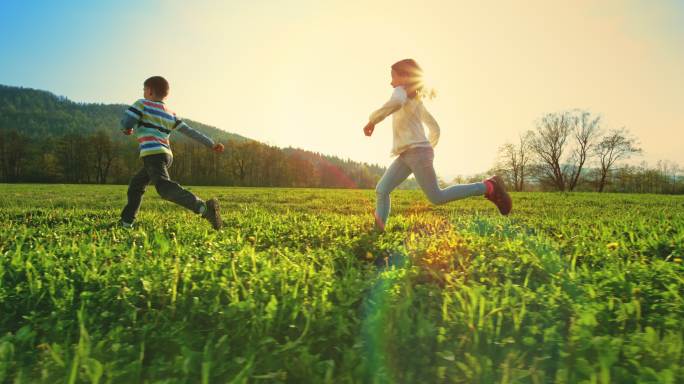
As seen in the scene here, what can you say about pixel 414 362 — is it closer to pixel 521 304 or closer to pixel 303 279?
pixel 521 304

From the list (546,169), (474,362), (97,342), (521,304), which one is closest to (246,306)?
(97,342)

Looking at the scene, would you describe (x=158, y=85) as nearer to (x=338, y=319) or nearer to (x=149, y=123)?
(x=149, y=123)

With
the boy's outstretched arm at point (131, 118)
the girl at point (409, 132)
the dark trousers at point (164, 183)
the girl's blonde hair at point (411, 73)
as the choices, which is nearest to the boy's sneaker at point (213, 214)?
the dark trousers at point (164, 183)

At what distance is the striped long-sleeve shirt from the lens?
17.1ft

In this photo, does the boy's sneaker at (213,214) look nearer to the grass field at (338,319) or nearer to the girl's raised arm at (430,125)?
the grass field at (338,319)

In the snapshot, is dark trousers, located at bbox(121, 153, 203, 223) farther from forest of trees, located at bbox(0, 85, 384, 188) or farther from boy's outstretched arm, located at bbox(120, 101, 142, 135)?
forest of trees, located at bbox(0, 85, 384, 188)

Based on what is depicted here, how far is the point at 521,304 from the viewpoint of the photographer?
2426mm

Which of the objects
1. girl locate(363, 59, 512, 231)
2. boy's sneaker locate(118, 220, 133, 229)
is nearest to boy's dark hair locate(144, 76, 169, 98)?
boy's sneaker locate(118, 220, 133, 229)

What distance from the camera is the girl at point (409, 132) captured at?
490 cm

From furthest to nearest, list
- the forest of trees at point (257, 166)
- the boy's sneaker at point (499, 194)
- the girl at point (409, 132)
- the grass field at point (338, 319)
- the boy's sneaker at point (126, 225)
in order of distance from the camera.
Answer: the forest of trees at point (257, 166)
the boy's sneaker at point (499, 194)
the boy's sneaker at point (126, 225)
the girl at point (409, 132)
the grass field at point (338, 319)

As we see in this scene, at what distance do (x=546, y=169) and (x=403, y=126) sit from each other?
59.1 meters

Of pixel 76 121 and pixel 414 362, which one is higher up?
pixel 76 121

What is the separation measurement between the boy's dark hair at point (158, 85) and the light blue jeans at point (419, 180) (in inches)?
122

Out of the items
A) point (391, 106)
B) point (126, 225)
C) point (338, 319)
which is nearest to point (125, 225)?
point (126, 225)
